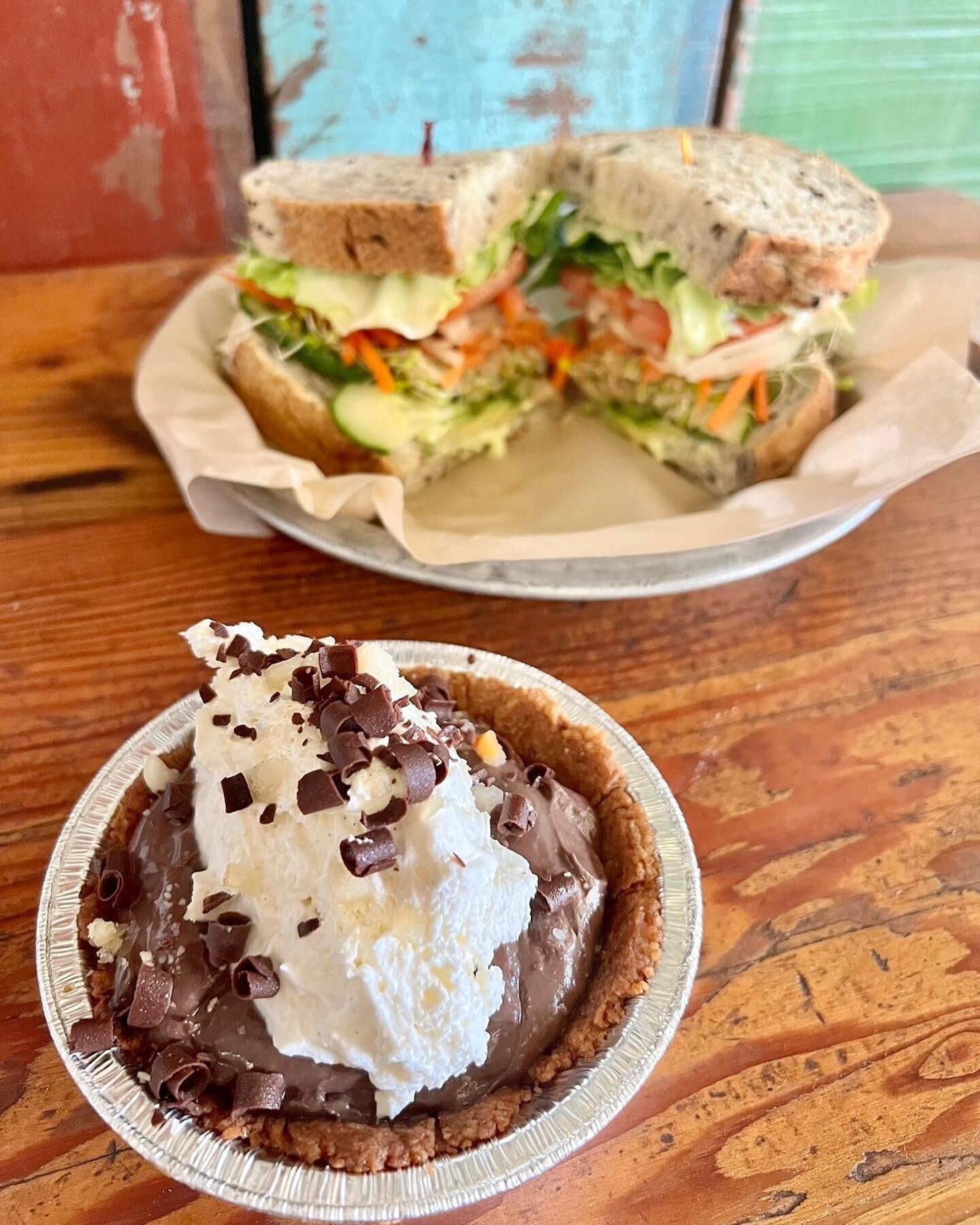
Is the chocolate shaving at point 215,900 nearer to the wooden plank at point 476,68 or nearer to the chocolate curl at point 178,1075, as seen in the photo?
the chocolate curl at point 178,1075

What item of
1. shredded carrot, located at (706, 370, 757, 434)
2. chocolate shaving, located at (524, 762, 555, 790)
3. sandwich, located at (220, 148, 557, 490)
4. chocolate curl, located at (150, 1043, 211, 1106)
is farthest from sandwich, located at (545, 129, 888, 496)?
chocolate curl, located at (150, 1043, 211, 1106)

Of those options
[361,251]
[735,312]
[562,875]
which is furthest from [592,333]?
[562,875]

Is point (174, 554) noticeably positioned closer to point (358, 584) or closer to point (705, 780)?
point (358, 584)

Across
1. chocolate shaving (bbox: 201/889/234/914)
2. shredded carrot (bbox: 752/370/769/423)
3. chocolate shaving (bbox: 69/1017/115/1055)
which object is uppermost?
chocolate shaving (bbox: 201/889/234/914)

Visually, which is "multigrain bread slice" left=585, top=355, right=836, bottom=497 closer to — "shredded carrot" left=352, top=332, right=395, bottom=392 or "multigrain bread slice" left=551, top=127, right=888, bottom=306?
"multigrain bread slice" left=551, top=127, right=888, bottom=306

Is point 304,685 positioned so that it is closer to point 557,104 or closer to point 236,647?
point 236,647

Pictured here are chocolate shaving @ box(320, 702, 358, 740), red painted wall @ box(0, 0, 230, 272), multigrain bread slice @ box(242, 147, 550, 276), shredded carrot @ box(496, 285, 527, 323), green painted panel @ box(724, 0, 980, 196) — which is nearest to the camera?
chocolate shaving @ box(320, 702, 358, 740)

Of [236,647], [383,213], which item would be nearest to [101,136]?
[383,213]
